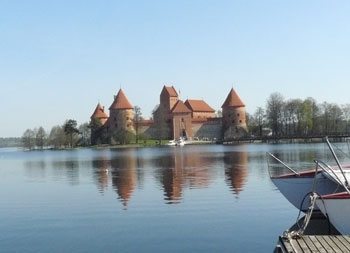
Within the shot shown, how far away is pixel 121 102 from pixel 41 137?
36.9 meters

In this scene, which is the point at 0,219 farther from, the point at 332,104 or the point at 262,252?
the point at 332,104

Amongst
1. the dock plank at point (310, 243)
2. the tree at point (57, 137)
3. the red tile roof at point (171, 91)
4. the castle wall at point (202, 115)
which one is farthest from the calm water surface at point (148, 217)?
the castle wall at point (202, 115)

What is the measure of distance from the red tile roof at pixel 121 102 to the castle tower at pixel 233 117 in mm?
24732

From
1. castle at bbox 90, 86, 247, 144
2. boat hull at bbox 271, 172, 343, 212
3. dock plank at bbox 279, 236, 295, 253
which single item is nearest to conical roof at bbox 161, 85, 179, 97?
castle at bbox 90, 86, 247, 144

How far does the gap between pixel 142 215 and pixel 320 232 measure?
6510 millimetres

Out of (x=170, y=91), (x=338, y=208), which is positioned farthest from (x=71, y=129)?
(x=338, y=208)

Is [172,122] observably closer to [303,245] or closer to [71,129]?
[71,129]

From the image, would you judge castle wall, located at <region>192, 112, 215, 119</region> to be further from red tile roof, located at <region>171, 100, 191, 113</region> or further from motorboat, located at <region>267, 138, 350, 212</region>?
motorboat, located at <region>267, 138, 350, 212</region>

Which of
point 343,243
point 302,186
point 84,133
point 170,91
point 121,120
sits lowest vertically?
point 343,243

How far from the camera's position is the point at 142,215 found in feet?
55.2

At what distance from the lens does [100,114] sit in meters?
142

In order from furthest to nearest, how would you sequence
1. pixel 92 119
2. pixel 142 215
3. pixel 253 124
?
1. pixel 92 119
2. pixel 253 124
3. pixel 142 215

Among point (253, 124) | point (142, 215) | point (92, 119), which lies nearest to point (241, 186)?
point (142, 215)

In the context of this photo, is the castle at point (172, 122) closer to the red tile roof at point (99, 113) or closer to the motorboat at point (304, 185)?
the red tile roof at point (99, 113)
